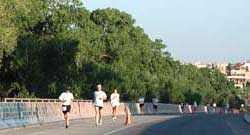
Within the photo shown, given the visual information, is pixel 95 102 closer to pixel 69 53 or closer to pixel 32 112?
pixel 32 112

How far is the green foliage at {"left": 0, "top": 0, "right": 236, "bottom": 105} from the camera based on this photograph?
254 ft

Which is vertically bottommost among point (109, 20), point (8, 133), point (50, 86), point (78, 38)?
point (8, 133)

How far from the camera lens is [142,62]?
135 m

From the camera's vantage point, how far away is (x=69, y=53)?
3305 inches

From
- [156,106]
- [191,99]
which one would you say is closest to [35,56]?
[156,106]

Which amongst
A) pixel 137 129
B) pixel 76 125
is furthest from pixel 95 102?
pixel 137 129

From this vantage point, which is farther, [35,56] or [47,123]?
[35,56]

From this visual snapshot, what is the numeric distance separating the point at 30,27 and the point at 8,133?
5796 cm

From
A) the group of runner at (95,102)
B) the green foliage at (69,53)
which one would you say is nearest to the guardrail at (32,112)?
the group of runner at (95,102)

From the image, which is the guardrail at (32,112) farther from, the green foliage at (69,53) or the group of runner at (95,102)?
the green foliage at (69,53)

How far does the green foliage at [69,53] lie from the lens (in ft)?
254

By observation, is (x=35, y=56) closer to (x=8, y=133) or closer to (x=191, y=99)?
(x=8, y=133)

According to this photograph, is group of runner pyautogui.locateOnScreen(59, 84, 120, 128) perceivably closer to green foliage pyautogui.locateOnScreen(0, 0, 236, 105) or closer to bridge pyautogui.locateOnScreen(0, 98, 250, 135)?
bridge pyautogui.locateOnScreen(0, 98, 250, 135)

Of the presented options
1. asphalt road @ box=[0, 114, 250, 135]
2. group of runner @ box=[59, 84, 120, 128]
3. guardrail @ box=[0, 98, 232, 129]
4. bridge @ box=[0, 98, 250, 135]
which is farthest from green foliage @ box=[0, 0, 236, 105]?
asphalt road @ box=[0, 114, 250, 135]
